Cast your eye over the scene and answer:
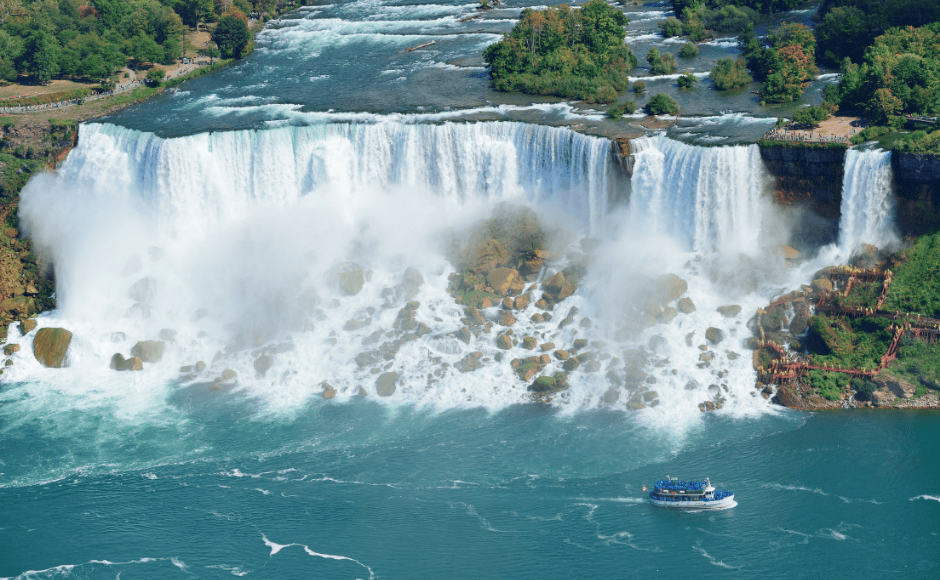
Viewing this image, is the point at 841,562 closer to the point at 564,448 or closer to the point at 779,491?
the point at 779,491

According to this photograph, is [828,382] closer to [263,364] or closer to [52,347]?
[263,364]

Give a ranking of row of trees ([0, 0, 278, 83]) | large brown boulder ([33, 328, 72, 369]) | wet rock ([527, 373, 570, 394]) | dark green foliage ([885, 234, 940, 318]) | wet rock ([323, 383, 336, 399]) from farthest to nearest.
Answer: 1. row of trees ([0, 0, 278, 83])
2. large brown boulder ([33, 328, 72, 369])
3. wet rock ([323, 383, 336, 399])
4. dark green foliage ([885, 234, 940, 318])
5. wet rock ([527, 373, 570, 394])

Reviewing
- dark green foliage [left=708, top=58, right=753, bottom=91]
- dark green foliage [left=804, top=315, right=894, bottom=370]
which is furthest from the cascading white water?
dark green foliage [left=708, top=58, right=753, bottom=91]

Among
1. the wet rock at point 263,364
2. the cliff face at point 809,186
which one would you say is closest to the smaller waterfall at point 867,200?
the cliff face at point 809,186

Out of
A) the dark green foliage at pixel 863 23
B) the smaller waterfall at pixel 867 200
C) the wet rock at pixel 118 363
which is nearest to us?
the smaller waterfall at pixel 867 200

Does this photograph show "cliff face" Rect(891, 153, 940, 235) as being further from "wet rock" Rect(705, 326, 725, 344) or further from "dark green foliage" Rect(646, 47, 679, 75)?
"dark green foliage" Rect(646, 47, 679, 75)

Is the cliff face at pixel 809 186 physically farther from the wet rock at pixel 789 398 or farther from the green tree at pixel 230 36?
the green tree at pixel 230 36

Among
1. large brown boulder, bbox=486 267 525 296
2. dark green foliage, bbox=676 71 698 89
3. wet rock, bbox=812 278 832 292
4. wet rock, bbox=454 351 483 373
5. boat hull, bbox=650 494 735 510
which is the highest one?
dark green foliage, bbox=676 71 698 89
